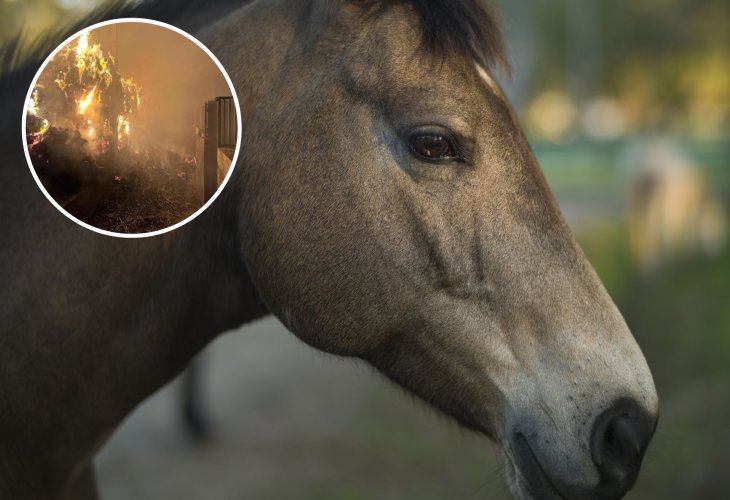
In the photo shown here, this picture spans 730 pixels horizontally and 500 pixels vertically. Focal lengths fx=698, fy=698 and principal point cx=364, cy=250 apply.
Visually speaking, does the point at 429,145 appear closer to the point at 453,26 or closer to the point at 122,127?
the point at 453,26

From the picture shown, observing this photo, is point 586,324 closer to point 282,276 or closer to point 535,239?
point 535,239

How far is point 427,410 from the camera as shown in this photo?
6.71 ft

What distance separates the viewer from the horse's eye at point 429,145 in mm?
1767

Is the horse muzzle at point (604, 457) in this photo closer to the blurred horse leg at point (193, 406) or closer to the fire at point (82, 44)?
the fire at point (82, 44)

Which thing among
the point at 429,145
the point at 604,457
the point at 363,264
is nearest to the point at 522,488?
the point at 604,457

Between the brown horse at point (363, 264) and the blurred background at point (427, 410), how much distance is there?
0.31 meters

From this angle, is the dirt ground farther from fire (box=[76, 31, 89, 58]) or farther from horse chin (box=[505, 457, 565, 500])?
fire (box=[76, 31, 89, 58])

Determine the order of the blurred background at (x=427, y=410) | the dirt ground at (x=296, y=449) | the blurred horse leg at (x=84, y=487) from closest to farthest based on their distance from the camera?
the blurred horse leg at (x=84, y=487), the blurred background at (x=427, y=410), the dirt ground at (x=296, y=449)

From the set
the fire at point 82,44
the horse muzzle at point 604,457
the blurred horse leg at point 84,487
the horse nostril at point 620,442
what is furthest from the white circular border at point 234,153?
the horse nostril at point 620,442

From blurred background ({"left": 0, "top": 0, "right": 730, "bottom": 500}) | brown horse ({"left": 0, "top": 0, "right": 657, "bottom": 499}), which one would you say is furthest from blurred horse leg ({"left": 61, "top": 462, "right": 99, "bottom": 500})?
blurred background ({"left": 0, "top": 0, "right": 730, "bottom": 500})

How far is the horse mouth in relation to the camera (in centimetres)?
172

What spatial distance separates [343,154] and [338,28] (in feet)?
1.17

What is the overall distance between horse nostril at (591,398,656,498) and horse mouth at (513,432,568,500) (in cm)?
12

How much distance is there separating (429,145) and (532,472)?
0.86m
